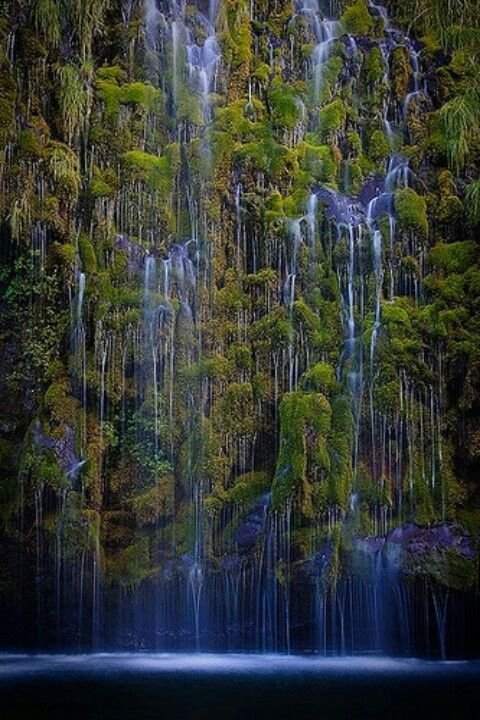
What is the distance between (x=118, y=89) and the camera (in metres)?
13.5

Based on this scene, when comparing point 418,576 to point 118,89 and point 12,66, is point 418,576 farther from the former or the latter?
point 12,66

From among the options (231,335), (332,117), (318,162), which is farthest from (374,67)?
(231,335)

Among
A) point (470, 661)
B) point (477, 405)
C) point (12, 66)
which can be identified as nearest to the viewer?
point (470, 661)

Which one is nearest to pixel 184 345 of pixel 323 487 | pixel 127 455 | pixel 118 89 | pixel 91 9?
pixel 127 455

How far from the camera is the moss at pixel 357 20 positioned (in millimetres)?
14305

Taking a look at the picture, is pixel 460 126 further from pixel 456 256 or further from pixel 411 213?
pixel 456 256

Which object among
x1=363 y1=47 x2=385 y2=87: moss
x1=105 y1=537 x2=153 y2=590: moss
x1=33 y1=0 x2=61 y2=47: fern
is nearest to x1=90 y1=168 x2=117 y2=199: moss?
x1=33 y1=0 x2=61 y2=47: fern

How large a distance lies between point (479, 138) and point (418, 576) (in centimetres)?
628

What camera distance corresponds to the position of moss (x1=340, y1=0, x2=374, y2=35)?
46.9ft

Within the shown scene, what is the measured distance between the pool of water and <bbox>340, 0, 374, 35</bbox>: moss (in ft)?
30.7

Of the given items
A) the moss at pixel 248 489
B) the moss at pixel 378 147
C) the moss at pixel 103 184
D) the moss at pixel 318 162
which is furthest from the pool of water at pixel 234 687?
the moss at pixel 378 147

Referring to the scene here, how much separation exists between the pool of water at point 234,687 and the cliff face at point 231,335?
83cm

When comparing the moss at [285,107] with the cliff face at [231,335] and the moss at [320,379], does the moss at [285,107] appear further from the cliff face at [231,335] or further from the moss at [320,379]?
the moss at [320,379]

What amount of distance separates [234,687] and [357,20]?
10.2 metres
